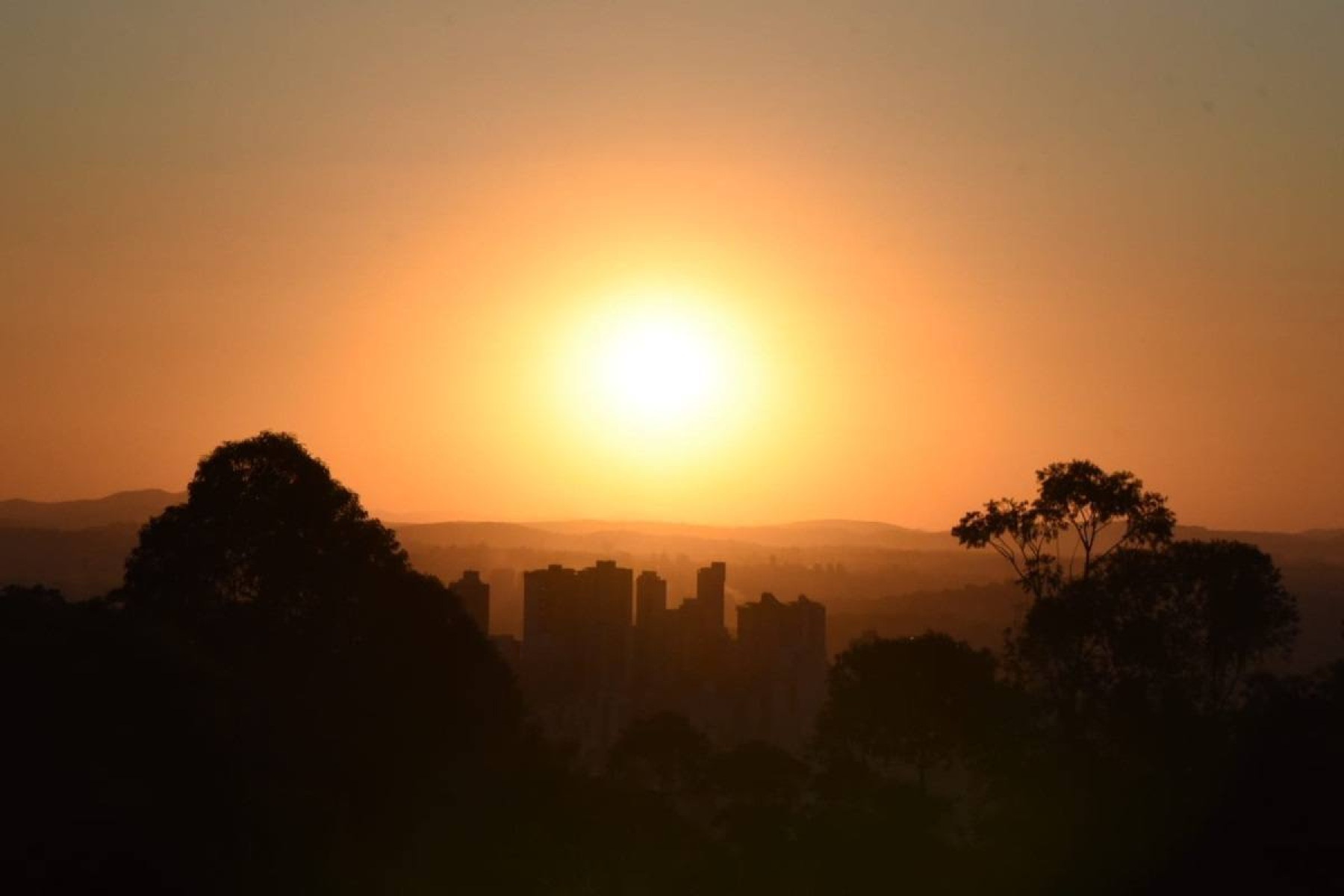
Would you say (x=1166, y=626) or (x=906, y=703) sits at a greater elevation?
(x=1166, y=626)

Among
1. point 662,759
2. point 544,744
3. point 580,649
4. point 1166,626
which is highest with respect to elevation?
point 1166,626

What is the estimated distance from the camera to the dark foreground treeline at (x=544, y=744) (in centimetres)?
2925

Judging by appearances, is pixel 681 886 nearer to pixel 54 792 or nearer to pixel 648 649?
pixel 54 792

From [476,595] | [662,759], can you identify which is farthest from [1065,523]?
[476,595]

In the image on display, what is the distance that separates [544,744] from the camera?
5175 centimetres

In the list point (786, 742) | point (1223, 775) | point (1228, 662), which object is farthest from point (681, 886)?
point (786, 742)

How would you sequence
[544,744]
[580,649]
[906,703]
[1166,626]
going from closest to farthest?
[1166,626] < [906,703] < [544,744] < [580,649]

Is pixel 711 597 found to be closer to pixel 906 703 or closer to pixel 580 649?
pixel 580 649

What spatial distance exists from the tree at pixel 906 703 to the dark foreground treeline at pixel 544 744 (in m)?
0.11

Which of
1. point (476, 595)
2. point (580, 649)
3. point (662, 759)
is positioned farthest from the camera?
point (580, 649)

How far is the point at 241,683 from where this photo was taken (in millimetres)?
38375

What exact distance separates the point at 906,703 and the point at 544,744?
12.4 meters

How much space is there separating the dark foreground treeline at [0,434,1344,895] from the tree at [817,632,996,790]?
11 centimetres

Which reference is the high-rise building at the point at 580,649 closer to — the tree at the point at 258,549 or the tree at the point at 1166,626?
the tree at the point at 258,549
